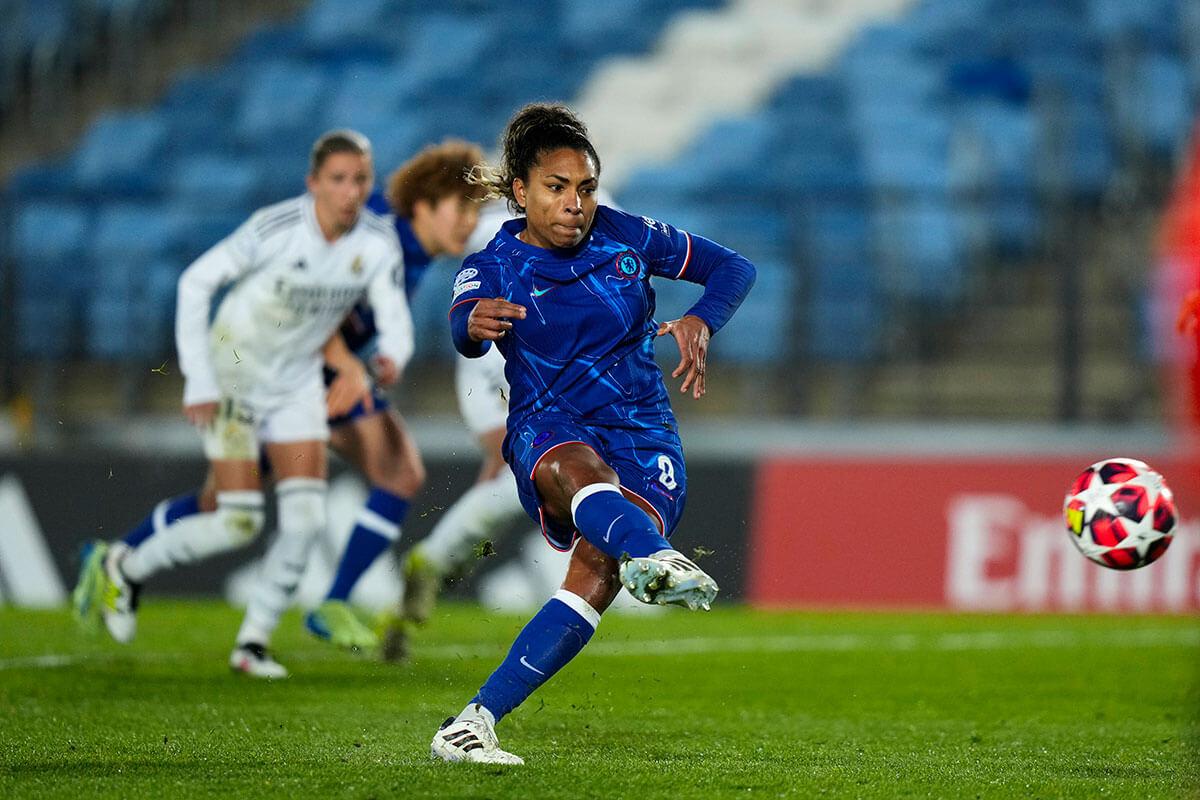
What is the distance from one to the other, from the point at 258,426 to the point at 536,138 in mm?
2675

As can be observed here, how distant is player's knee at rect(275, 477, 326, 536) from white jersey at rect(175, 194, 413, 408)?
0.33 metres

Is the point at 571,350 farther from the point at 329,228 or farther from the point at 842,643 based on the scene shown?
the point at 842,643

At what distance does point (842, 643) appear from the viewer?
8.01 m

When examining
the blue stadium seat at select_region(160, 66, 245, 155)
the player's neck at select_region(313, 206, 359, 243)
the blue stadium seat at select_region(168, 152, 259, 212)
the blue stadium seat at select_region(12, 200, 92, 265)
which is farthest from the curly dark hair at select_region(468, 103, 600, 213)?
the blue stadium seat at select_region(160, 66, 245, 155)

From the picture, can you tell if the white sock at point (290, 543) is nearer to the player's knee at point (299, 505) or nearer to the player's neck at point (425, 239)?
the player's knee at point (299, 505)

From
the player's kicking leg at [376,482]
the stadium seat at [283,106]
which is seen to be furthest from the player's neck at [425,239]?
the stadium seat at [283,106]

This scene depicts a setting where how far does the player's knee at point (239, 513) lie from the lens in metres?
6.58

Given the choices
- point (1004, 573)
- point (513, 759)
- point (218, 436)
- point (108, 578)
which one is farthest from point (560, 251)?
point (1004, 573)

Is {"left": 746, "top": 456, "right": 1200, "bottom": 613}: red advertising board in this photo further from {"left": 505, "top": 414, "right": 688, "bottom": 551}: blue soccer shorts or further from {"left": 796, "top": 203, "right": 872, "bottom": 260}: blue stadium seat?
{"left": 505, "top": 414, "right": 688, "bottom": 551}: blue soccer shorts

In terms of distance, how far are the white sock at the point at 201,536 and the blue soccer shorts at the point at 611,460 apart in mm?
2458

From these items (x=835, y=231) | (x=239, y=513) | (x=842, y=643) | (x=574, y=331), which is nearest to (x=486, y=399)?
Answer: (x=239, y=513)

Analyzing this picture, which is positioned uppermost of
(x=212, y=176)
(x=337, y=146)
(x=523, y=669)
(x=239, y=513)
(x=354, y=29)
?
(x=354, y=29)

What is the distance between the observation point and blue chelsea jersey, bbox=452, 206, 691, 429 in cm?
438

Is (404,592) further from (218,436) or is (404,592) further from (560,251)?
(560,251)
